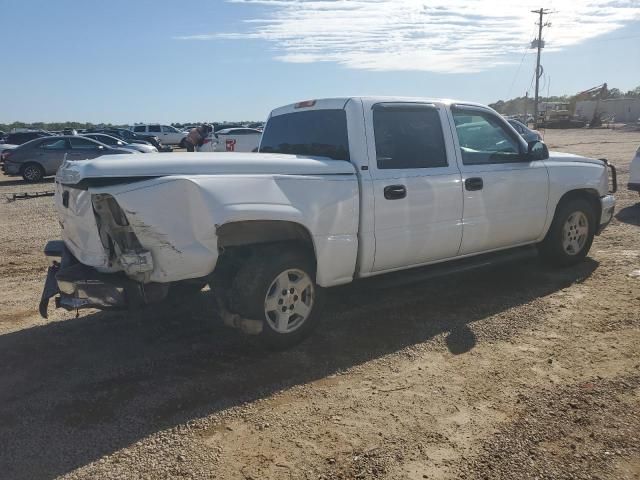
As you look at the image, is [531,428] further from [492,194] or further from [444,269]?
[492,194]

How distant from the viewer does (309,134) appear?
5.16 metres

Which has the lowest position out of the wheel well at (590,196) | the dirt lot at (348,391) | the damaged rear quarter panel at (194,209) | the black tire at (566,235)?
the dirt lot at (348,391)

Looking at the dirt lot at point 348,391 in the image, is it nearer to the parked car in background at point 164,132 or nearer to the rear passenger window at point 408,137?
the rear passenger window at point 408,137

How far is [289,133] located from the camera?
5414mm

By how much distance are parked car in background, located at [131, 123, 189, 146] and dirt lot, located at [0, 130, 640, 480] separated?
36168mm

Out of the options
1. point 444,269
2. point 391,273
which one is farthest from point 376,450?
point 444,269

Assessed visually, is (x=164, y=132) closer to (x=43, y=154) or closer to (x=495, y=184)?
(x=43, y=154)

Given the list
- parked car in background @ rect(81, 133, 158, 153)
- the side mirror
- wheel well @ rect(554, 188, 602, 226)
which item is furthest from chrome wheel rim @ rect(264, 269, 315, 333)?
parked car in background @ rect(81, 133, 158, 153)

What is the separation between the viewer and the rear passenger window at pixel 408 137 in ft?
15.8

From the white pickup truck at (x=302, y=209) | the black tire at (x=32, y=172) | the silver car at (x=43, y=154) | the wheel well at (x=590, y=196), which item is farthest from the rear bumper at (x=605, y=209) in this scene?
the black tire at (x=32, y=172)

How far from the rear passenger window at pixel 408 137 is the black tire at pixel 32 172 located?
1739 centimetres

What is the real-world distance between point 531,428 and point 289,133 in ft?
11.0

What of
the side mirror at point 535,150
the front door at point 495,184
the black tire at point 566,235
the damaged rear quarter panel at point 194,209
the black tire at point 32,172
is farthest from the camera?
the black tire at point 32,172

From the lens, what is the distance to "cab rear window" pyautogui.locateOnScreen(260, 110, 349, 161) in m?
4.82
